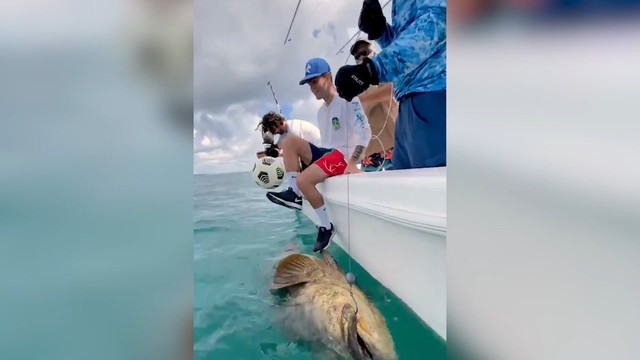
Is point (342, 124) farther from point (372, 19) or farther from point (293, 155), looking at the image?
point (372, 19)

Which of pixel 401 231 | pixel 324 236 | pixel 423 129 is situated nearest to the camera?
pixel 401 231

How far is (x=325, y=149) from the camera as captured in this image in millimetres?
1074

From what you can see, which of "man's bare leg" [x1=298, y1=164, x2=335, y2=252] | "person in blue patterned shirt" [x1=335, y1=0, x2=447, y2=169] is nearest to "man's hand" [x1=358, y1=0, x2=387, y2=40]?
"person in blue patterned shirt" [x1=335, y1=0, x2=447, y2=169]

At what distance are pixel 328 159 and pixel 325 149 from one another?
28mm

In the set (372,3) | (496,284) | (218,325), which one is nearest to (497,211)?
(496,284)

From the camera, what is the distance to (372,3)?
2.75 ft

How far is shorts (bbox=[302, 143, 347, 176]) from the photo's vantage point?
1065 millimetres

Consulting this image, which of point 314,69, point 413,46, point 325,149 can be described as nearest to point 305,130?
point 325,149

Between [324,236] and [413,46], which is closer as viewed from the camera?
[413,46]

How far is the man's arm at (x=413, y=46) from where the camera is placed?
2.41 ft

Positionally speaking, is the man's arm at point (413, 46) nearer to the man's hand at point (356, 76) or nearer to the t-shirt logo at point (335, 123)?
the man's hand at point (356, 76)

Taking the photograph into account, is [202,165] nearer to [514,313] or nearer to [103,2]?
[103,2]

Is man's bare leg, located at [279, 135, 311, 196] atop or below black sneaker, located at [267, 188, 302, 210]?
atop

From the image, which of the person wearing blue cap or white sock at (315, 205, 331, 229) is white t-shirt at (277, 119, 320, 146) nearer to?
the person wearing blue cap
